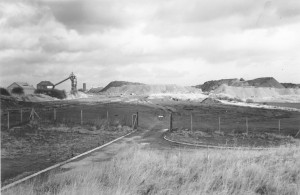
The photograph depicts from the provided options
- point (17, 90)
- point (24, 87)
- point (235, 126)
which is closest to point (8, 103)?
point (17, 90)

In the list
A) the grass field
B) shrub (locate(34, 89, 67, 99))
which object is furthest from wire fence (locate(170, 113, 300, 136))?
shrub (locate(34, 89, 67, 99))

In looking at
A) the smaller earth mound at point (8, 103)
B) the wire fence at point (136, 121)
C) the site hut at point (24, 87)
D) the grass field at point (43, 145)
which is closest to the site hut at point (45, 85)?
the site hut at point (24, 87)

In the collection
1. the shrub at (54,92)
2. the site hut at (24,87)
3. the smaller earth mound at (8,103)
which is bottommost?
the smaller earth mound at (8,103)

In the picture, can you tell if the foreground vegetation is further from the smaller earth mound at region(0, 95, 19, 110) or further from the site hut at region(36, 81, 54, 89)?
the site hut at region(36, 81, 54, 89)

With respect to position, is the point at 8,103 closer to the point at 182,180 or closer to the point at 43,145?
the point at 43,145

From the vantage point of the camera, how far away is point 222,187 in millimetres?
8430

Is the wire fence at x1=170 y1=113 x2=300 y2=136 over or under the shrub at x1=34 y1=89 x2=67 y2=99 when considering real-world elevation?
under

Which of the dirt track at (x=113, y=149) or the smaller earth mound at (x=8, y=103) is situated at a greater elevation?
the smaller earth mound at (x=8, y=103)

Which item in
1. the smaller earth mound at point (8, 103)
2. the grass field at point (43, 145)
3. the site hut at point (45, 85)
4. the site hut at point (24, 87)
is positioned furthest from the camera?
the site hut at point (45, 85)

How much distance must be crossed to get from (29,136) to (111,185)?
18365mm

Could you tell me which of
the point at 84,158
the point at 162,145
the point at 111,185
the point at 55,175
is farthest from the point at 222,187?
the point at 162,145

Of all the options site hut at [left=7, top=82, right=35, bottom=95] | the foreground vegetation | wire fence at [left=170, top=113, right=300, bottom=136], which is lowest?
wire fence at [left=170, top=113, right=300, bottom=136]

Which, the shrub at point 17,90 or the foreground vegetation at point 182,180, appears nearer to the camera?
the foreground vegetation at point 182,180

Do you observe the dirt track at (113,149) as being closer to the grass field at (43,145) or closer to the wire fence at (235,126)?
the grass field at (43,145)
